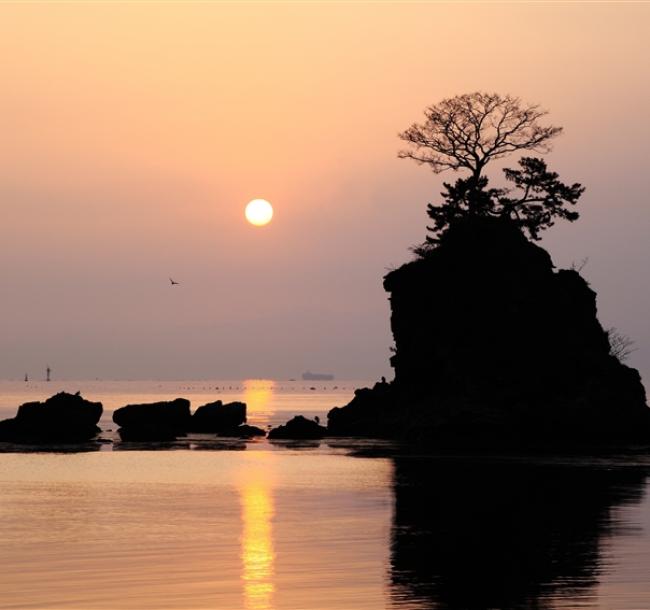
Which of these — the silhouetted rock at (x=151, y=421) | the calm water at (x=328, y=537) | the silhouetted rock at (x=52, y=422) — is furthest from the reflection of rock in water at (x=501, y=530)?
the silhouetted rock at (x=151, y=421)

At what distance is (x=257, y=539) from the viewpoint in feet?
140

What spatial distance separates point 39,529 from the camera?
4431cm

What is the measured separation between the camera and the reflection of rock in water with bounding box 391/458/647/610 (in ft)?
104

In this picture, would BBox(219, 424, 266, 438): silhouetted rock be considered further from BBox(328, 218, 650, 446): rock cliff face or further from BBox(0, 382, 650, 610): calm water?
BBox(0, 382, 650, 610): calm water

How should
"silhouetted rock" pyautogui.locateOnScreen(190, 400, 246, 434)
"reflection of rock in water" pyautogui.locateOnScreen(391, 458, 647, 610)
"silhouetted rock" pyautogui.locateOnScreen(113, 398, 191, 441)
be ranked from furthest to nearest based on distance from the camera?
1. "silhouetted rock" pyautogui.locateOnScreen(190, 400, 246, 434)
2. "silhouetted rock" pyautogui.locateOnScreen(113, 398, 191, 441)
3. "reflection of rock in water" pyautogui.locateOnScreen(391, 458, 647, 610)

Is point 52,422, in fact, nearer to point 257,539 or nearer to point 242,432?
point 242,432

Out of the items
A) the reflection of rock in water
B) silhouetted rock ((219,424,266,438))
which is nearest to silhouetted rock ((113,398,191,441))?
silhouetted rock ((219,424,266,438))

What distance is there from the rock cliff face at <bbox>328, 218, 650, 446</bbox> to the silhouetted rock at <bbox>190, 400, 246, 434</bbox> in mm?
19565

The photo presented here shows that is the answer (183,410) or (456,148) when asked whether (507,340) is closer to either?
(456,148)

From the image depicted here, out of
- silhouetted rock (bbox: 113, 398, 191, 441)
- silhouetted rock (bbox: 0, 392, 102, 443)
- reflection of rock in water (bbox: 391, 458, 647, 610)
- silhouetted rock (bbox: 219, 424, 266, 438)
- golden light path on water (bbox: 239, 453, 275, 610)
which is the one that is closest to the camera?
golden light path on water (bbox: 239, 453, 275, 610)

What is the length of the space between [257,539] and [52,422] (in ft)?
209

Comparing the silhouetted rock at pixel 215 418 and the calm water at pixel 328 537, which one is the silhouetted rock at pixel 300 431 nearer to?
the silhouetted rock at pixel 215 418

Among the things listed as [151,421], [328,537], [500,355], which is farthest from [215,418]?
[328,537]

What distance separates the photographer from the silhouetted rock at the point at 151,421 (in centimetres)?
10819
